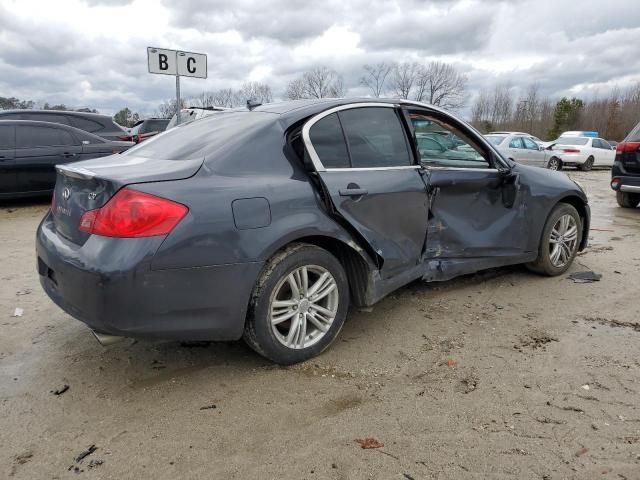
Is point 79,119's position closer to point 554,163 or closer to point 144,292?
point 144,292

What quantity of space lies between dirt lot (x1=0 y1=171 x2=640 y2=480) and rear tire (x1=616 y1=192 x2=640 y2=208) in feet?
21.3

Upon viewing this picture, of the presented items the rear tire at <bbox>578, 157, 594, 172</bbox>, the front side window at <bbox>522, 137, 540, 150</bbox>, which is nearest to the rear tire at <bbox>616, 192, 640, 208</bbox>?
the front side window at <bbox>522, 137, 540, 150</bbox>

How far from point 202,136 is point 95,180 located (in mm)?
798

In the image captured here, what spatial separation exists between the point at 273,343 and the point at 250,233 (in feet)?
2.22

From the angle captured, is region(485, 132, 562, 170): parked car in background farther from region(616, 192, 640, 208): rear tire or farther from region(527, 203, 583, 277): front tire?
region(527, 203, 583, 277): front tire

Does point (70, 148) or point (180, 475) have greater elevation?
point (70, 148)

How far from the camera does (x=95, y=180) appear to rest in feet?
8.60

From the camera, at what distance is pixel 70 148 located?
8797 millimetres

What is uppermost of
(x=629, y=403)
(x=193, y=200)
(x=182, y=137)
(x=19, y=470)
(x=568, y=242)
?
(x=182, y=137)

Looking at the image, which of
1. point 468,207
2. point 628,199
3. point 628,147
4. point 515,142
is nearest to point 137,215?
point 468,207

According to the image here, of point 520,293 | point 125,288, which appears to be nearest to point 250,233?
point 125,288

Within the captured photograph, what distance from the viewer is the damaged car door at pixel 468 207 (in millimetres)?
3762

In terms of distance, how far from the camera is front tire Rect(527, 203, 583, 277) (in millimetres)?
4562

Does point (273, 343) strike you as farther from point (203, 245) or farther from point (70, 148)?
point (70, 148)
